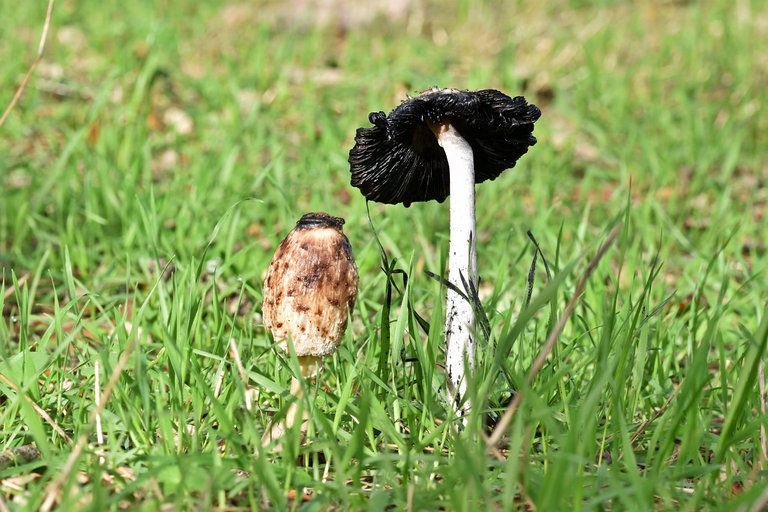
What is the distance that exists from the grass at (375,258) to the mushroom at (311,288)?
139 mm

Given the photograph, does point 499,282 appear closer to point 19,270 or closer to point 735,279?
point 735,279

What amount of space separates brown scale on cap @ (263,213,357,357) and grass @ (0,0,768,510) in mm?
143

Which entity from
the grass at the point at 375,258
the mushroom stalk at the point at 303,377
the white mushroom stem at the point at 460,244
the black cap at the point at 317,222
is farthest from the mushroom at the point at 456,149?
the mushroom stalk at the point at 303,377

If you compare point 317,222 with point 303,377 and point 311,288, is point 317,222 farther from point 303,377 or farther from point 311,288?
point 303,377

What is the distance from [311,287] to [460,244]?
0.42 metres

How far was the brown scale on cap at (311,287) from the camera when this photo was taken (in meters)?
2.04

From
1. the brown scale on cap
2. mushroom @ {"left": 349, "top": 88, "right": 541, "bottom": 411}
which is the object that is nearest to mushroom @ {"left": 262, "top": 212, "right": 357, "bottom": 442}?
the brown scale on cap

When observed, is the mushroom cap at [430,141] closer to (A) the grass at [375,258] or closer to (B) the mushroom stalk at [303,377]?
(A) the grass at [375,258]

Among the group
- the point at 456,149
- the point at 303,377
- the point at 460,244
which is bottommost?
the point at 303,377

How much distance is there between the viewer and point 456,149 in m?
2.11

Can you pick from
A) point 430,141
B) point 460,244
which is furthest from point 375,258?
point 460,244

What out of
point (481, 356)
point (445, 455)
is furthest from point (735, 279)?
point (445, 455)

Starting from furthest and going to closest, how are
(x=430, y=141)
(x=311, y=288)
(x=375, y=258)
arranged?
(x=375, y=258) → (x=430, y=141) → (x=311, y=288)

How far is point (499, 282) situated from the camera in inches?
101
